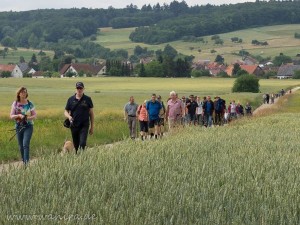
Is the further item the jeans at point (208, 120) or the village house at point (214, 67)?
the village house at point (214, 67)

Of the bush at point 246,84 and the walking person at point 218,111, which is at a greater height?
the walking person at point 218,111

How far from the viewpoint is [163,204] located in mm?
6453

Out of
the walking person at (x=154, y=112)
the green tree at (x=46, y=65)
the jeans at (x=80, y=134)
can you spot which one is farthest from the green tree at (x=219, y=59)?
the jeans at (x=80, y=134)

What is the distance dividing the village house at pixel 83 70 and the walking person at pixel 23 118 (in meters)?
130

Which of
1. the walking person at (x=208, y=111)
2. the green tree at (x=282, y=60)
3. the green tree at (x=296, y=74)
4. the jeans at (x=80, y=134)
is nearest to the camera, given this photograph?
the jeans at (x=80, y=134)

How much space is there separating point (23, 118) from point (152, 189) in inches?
220

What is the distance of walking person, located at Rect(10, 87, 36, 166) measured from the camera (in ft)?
39.7

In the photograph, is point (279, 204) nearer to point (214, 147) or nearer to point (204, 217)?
point (204, 217)

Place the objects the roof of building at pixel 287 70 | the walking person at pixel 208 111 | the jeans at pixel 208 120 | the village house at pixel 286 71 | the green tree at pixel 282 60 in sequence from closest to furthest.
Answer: the jeans at pixel 208 120 → the walking person at pixel 208 111 → the roof of building at pixel 287 70 → the village house at pixel 286 71 → the green tree at pixel 282 60

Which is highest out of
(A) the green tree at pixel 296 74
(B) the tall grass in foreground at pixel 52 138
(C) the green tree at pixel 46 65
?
(B) the tall grass in foreground at pixel 52 138

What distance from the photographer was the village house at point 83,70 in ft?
474

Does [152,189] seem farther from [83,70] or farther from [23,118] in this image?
[83,70]

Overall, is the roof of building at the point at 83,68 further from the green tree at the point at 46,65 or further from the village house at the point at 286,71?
the village house at the point at 286,71

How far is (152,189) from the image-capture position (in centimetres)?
710
